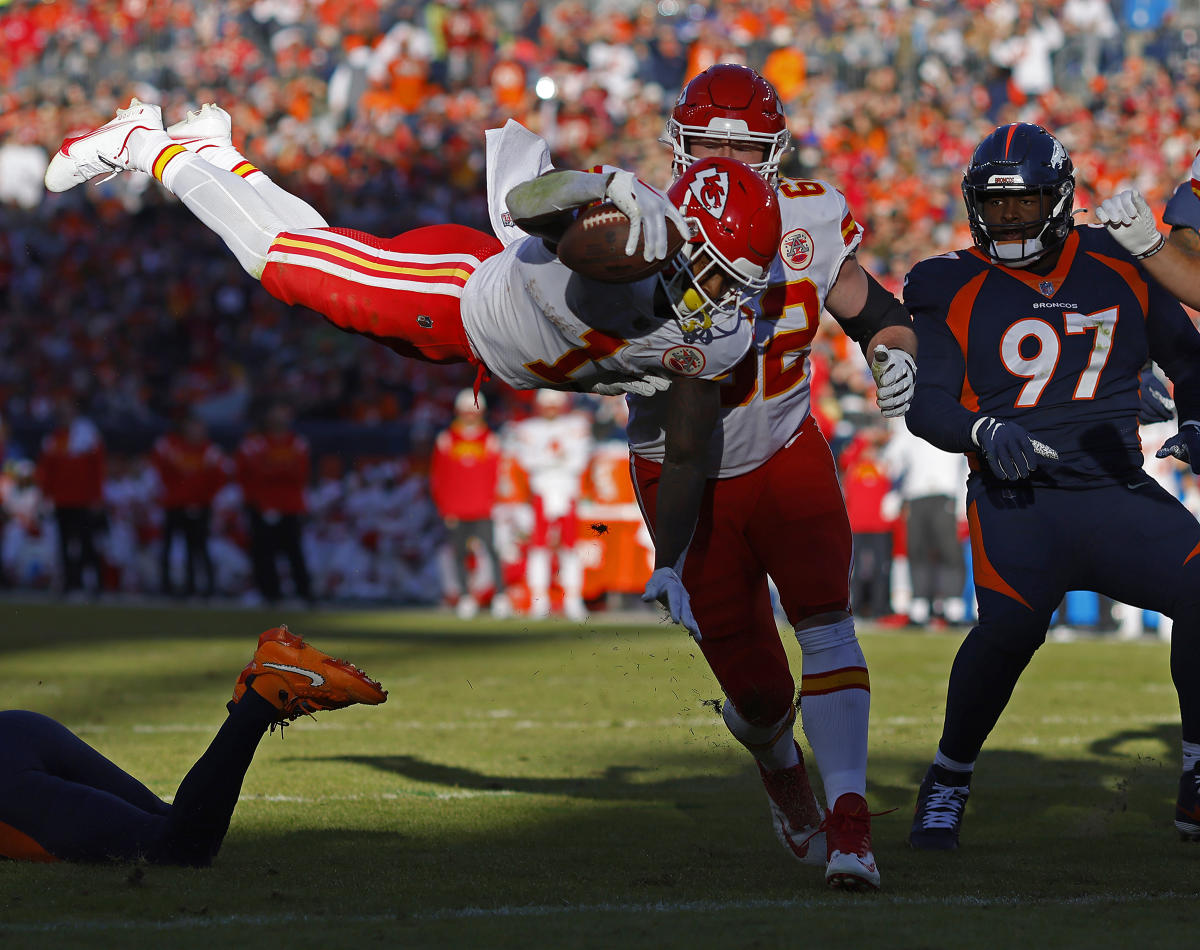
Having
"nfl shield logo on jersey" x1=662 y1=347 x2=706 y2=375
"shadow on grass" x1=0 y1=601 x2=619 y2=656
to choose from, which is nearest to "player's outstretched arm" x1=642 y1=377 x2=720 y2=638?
"nfl shield logo on jersey" x1=662 y1=347 x2=706 y2=375

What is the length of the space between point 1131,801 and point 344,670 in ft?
9.66

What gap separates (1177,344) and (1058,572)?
0.83 m

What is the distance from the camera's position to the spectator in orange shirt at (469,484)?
14.2 m

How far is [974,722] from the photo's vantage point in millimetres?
4863

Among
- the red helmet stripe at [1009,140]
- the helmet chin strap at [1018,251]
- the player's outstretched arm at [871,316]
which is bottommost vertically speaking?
the player's outstretched arm at [871,316]

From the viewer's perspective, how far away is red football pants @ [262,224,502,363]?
4.50 m

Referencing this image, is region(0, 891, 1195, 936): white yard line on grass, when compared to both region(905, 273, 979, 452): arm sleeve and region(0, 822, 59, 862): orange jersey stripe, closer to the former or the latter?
region(0, 822, 59, 862): orange jersey stripe

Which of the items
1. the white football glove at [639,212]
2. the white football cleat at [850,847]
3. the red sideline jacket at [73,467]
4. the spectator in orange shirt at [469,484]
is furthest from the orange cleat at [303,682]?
the red sideline jacket at [73,467]

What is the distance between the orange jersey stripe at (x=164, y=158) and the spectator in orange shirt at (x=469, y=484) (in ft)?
29.5

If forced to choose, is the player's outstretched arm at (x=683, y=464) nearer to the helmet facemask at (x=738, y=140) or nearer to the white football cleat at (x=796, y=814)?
the helmet facemask at (x=738, y=140)

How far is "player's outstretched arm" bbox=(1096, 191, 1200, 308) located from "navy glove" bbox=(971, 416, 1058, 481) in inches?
26.5

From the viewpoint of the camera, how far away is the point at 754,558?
15.1 ft

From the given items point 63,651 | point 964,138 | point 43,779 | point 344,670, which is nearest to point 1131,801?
point 344,670

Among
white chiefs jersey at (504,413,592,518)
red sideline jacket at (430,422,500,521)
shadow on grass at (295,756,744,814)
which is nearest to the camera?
shadow on grass at (295,756,744,814)
